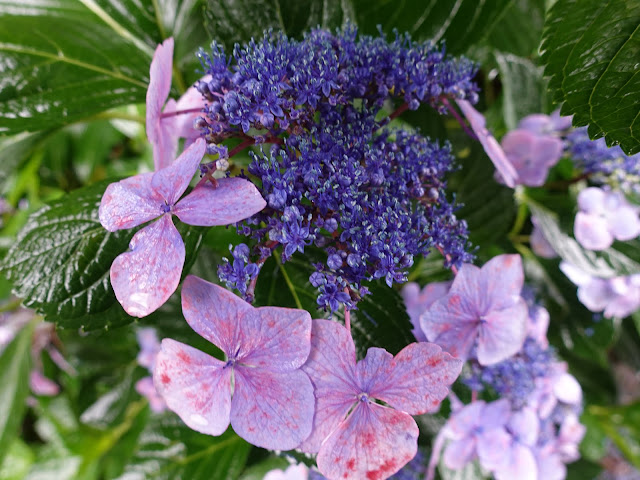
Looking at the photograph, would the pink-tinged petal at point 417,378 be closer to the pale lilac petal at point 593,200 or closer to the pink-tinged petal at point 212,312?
the pink-tinged petal at point 212,312

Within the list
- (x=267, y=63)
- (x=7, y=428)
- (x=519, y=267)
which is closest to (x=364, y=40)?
(x=267, y=63)

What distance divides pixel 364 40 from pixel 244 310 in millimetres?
299

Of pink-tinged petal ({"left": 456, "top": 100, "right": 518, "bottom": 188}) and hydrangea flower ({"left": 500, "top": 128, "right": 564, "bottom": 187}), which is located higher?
pink-tinged petal ({"left": 456, "top": 100, "right": 518, "bottom": 188})

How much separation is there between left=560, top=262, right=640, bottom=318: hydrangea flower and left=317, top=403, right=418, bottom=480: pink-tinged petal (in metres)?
0.59

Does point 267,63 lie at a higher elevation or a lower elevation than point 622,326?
higher

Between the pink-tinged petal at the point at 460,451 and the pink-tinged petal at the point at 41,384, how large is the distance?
1.18m

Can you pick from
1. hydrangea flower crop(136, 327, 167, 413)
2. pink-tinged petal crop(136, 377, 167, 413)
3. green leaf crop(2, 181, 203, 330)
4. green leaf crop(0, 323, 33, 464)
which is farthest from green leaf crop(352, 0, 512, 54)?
green leaf crop(0, 323, 33, 464)

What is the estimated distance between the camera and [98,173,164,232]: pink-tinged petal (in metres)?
0.36

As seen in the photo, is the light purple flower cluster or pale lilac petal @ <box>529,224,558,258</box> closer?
the light purple flower cluster

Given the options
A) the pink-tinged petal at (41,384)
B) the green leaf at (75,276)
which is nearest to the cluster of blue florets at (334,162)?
the green leaf at (75,276)

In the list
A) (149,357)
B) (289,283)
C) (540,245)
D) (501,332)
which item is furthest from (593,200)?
(149,357)

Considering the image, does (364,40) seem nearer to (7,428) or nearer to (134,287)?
(134,287)

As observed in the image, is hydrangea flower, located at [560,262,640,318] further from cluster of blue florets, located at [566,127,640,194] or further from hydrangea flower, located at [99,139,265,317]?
hydrangea flower, located at [99,139,265,317]

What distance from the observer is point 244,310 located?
1.21ft
